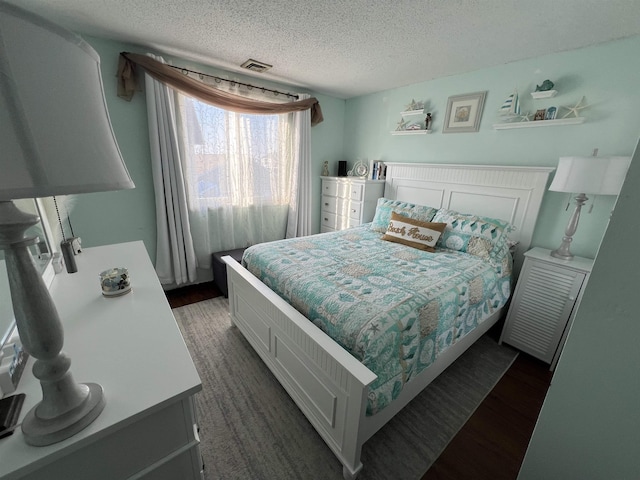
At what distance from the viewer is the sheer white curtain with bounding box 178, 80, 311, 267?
2.74m

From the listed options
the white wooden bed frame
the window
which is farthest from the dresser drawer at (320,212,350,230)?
the white wooden bed frame

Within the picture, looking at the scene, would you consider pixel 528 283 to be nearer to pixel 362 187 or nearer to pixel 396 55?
pixel 362 187

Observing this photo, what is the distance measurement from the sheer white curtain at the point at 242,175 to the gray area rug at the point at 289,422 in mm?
1395

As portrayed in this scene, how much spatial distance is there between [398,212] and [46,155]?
2.70 metres

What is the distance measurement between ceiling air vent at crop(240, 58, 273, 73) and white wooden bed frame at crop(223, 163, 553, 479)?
188cm

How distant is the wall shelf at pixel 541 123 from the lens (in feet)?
6.56

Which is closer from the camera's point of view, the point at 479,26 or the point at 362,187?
the point at 479,26

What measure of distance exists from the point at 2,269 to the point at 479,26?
2.73m

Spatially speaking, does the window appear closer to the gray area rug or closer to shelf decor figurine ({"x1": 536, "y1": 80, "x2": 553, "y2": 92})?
the gray area rug

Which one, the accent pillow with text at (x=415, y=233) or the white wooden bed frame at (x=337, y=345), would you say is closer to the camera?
the white wooden bed frame at (x=337, y=345)

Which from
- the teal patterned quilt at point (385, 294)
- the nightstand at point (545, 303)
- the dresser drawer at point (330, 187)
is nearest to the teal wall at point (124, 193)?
the teal patterned quilt at point (385, 294)

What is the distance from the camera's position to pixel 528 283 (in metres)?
2.05

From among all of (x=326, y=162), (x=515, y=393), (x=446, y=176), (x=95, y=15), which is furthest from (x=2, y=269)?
(x=326, y=162)

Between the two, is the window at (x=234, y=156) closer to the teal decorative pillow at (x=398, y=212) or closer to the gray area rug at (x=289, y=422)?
the teal decorative pillow at (x=398, y=212)
